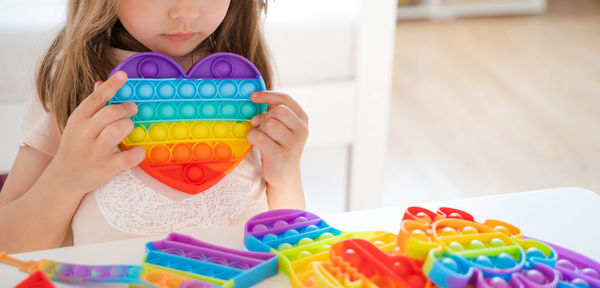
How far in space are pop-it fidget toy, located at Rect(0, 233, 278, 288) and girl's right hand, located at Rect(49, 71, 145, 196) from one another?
0.62 feet

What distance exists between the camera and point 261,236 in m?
0.60

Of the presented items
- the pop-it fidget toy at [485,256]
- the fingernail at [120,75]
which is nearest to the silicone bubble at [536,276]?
the pop-it fidget toy at [485,256]

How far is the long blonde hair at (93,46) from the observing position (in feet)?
2.67

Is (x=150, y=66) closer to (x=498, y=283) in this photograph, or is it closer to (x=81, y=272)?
(x=81, y=272)

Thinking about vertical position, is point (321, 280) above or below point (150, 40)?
below

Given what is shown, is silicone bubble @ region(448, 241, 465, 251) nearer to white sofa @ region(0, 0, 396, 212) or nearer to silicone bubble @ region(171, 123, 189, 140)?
silicone bubble @ region(171, 123, 189, 140)

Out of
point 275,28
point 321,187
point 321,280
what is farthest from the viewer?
point 321,187

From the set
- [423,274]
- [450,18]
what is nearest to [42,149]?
[423,274]

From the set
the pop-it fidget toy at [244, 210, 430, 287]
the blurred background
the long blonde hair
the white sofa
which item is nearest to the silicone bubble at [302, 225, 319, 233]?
the pop-it fidget toy at [244, 210, 430, 287]

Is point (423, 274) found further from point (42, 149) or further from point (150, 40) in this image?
point (42, 149)

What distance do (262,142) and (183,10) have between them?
0.18 meters

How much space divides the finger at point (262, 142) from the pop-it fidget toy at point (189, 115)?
12 mm

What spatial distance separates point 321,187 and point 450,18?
2.38m

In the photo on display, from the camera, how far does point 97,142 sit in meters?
0.74
